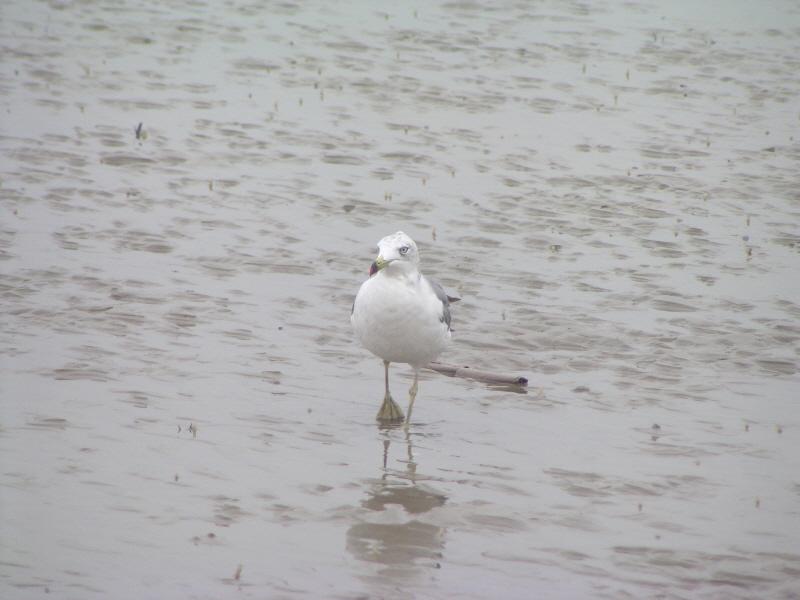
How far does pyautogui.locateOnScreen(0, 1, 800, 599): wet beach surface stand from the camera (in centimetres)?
643

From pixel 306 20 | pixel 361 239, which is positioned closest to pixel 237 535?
pixel 361 239

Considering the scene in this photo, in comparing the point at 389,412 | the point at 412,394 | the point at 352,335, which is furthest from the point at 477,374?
the point at 352,335

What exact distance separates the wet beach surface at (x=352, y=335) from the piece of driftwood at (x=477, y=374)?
0.33 feet

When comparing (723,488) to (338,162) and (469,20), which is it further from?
(469,20)

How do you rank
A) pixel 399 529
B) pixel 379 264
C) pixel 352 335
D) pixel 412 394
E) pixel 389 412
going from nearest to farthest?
pixel 399 529, pixel 379 264, pixel 389 412, pixel 412 394, pixel 352 335

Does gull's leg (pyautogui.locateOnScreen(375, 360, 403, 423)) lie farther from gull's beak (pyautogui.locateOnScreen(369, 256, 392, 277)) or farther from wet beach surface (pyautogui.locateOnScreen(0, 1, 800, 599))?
gull's beak (pyautogui.locateOnScreen(369, 256, 392, 277))


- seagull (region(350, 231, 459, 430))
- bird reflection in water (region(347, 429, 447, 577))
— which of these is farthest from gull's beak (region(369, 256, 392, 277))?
bird reflection in water (region(347, 429, 447, 577))

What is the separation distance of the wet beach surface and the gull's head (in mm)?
1327

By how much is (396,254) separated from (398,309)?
1.43 ft

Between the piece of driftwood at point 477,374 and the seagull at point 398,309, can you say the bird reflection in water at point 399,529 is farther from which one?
the piece of driftwood at point 477,374

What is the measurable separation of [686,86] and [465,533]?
15309 mm

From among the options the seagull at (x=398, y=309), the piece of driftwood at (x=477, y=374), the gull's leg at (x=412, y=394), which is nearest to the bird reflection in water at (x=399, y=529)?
the gull's leg at (x=412, y=394)

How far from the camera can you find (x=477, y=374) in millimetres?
9227

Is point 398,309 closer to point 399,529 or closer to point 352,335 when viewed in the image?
point 399,529
